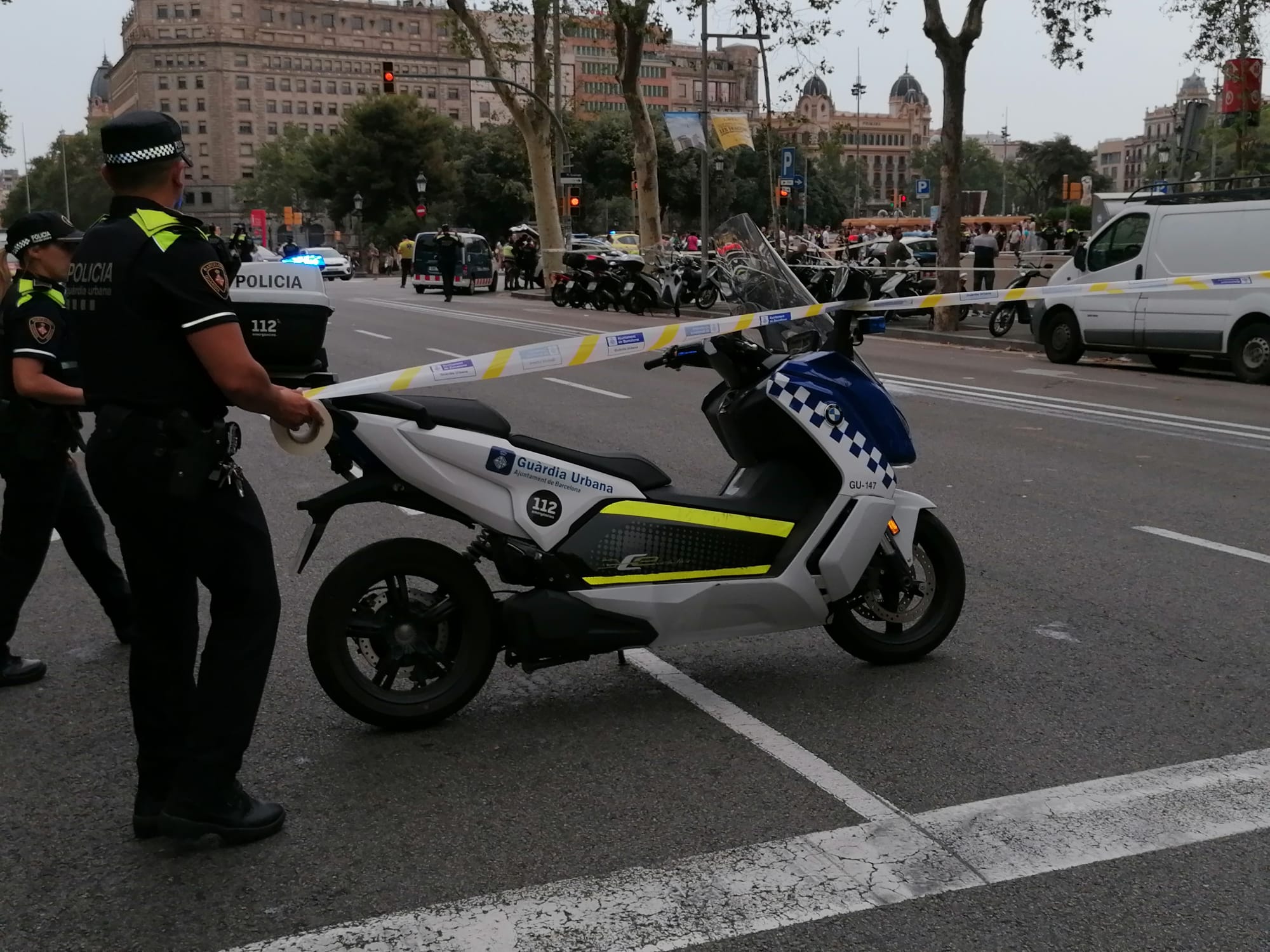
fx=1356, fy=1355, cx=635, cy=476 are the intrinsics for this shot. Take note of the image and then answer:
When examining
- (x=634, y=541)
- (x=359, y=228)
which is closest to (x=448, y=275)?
(x=634, y=541)

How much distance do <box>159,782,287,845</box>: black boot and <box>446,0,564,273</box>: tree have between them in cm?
3547

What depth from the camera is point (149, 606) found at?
11.8ft

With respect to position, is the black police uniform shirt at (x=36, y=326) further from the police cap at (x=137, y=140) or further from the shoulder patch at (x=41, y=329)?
the police cap at (x=137, y=140)

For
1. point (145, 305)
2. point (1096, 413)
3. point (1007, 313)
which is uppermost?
point (145, 305)

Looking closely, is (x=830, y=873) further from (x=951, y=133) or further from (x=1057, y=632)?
(x=951, y=133)

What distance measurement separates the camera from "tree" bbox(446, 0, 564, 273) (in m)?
38.3

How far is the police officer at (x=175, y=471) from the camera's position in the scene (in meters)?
3.30

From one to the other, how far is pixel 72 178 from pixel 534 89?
117 meters

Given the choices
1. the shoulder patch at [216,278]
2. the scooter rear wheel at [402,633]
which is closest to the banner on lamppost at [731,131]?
the scooter rear wheel at [402,633]

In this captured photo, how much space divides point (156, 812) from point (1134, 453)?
27.1ft

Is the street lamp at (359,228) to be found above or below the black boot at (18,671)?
above

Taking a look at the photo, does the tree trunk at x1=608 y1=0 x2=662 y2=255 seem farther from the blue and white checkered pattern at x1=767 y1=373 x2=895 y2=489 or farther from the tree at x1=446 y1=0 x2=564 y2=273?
the blue and white checkered pattern at x1=767 y1=373 x2=895 y2=489

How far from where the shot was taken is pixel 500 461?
4.36m

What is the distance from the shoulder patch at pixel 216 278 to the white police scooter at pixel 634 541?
2.90ft
